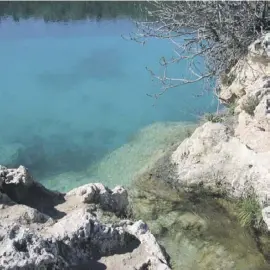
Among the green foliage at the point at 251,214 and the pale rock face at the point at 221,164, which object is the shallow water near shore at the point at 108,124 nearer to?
the green foliage at the point at 251,214

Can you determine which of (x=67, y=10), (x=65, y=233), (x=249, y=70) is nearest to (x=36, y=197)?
(x=65, y=233)

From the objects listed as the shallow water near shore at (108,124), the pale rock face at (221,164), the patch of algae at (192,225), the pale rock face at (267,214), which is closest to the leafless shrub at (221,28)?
the pale rock face at (221,164)

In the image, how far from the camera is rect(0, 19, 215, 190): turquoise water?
1034 centimetres

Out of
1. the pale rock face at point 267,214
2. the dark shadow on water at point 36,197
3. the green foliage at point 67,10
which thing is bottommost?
the pale rock face at point 267,214

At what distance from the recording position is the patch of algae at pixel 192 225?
6289mm

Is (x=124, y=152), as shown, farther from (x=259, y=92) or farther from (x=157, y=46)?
(x=157, y=46)

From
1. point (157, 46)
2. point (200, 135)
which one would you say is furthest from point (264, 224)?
point (157, 46)

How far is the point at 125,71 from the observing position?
47.9 feet

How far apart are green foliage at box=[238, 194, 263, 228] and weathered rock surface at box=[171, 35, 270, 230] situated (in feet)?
0.38

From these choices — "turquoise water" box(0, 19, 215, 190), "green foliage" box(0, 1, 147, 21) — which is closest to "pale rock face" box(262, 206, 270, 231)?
"turquoise water" box(0, 19, 215, 190)

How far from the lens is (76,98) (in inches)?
515

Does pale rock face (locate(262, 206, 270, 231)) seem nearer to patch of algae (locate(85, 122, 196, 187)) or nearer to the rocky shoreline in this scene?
the rocky shoreline

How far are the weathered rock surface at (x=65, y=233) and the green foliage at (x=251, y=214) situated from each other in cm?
254

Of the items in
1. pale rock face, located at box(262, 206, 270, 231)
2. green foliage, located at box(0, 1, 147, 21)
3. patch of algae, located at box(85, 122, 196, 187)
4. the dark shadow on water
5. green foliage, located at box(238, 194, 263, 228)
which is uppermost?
the dark shadow on water
